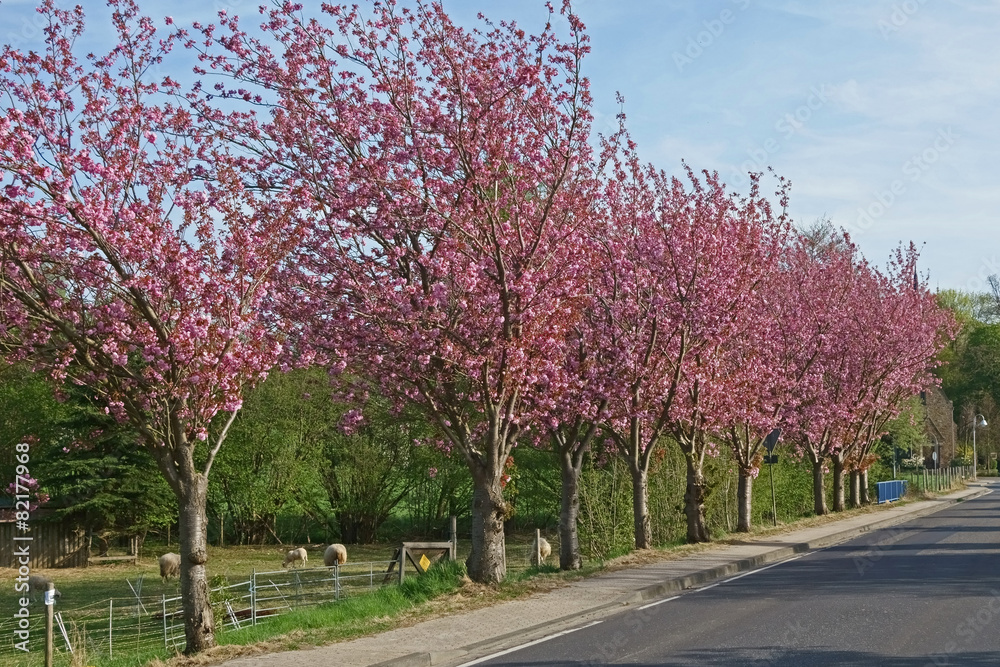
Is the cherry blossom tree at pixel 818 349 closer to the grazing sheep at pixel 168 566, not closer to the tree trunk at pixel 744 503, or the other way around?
the tree trunk at pixel 744 503

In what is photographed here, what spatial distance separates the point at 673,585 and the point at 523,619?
4501 millimetres

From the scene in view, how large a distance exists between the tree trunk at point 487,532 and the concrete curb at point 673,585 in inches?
84.4

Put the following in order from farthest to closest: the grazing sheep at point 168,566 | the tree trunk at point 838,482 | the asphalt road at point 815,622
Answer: the tree trunk at point 838,482 → the grazing sheep at point 168,566 → the asphalt road at point 815,622

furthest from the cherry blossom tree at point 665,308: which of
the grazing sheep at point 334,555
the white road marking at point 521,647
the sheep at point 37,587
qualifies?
the sheep at point 37,587

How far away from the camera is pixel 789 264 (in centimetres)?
3475

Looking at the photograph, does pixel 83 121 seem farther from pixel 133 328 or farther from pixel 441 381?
pixel 441 381

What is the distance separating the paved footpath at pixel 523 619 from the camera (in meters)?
10.7

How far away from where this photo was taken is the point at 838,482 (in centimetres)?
4009

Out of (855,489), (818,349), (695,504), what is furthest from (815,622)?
A: (855,489)

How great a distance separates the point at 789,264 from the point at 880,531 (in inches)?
374

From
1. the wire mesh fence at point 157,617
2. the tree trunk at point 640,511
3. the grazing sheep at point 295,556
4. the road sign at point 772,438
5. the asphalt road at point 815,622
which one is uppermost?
the road sign at point 772,438

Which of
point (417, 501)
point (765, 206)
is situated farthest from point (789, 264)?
point (417, 501)

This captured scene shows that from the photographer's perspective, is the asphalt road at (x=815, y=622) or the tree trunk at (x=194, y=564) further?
the tree trunk at (x=194, y=564)

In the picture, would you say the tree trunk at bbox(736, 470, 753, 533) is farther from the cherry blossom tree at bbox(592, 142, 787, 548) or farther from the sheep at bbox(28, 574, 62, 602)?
the sheep at bbox(28, 574, 62, 602)
